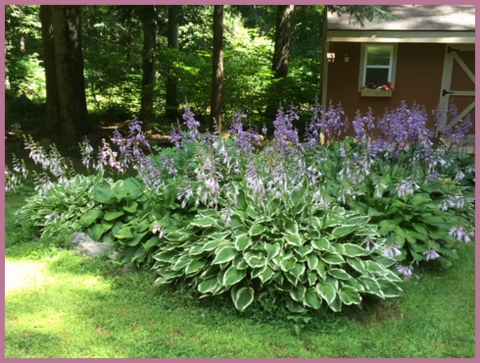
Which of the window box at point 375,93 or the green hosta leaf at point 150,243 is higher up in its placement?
the window box at point 375,93

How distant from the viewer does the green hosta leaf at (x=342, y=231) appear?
13.8 ft

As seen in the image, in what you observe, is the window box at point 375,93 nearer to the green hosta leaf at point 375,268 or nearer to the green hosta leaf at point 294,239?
the green hosta leaf at point 375,268

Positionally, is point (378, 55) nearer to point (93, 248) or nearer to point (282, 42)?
point (282, 42)

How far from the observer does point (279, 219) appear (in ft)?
14.0

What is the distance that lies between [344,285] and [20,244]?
3849 mm

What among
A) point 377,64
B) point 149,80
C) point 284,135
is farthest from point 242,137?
point 149,80

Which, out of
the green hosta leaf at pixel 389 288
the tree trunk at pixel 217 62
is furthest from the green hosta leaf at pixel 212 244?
the tree trunk at pixel 217 62

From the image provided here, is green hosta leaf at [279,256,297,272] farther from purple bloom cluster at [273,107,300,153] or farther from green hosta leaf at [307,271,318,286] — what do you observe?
purple bloom cluster at [273,107,300,153]

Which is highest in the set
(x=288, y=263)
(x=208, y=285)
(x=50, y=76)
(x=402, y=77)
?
(x=402, y=77)

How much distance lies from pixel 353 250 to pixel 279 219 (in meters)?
0.72

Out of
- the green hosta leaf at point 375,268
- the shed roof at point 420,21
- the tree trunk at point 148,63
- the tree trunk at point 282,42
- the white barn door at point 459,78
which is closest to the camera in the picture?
the green hosta leaf at point 375,268

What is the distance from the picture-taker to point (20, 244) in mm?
5480

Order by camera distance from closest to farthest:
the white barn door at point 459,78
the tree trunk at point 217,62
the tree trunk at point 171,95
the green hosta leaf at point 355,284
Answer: the green hosta leaf at point 355,284, the tree trunk at point 217,62, the white barn door at point 459,78, the tree trunk at point 171,95

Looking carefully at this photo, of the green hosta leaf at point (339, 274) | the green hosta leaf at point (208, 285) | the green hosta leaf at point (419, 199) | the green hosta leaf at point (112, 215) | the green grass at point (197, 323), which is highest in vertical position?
the green hosta leaf at point (419, 199)
